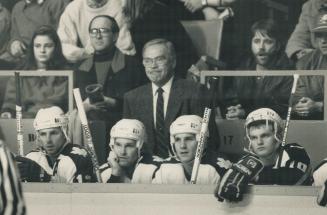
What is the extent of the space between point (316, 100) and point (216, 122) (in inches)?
22.0

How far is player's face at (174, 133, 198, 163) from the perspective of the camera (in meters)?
5.94

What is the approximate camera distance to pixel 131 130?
597 cm

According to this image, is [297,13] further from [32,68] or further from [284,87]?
[32,68]

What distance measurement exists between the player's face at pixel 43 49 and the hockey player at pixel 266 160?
1205mm

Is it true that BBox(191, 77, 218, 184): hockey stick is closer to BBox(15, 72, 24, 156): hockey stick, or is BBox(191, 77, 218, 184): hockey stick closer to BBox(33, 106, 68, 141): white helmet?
BBox(33, 106, 68, 141): white helmet

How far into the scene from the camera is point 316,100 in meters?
5.79

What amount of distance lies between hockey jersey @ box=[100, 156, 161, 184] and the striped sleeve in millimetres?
1946

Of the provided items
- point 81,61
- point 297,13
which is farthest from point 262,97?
Answer: point 81,61

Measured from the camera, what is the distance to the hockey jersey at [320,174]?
5828 millimetres

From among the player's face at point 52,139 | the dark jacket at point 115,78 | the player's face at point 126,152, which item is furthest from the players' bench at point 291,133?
the player's face at point 52,139

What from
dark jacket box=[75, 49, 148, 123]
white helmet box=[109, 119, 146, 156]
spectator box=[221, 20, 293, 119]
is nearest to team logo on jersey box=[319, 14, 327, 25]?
spectator box=[221, 20, 293, 119]

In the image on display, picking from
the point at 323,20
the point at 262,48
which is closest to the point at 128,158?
the point at 262,48

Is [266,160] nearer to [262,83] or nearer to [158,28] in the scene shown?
[262,83]

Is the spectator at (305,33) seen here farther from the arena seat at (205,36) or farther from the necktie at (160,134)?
the necktie at (160,134)
